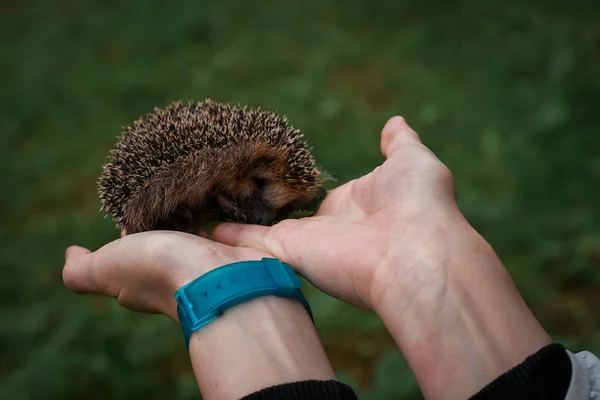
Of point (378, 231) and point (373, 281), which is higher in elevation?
point (378, 231)

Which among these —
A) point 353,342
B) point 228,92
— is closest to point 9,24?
point 228,92

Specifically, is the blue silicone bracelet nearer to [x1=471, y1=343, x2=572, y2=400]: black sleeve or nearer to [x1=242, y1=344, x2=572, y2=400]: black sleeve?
[x1=242, y1=344, x2=572, y2=400]: black sleeve

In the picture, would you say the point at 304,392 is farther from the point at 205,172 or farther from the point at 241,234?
the point at 205,172

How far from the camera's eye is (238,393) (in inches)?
57.4

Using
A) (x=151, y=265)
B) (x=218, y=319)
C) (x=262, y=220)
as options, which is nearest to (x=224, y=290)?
(x=218, y=319)

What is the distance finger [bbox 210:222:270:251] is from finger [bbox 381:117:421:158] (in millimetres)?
577

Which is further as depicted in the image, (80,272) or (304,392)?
(80,272)

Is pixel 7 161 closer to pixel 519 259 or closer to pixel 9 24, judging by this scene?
pixel 9 24

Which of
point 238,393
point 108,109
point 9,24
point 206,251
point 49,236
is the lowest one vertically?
point 238,393

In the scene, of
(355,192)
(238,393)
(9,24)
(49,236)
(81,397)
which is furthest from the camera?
(9,24)

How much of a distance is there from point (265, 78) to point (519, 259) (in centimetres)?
302

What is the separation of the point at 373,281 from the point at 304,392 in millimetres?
485

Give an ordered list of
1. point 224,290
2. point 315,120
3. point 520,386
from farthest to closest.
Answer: point 315,120
point 224,290
point 520,386

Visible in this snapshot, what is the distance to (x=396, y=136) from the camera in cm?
220
